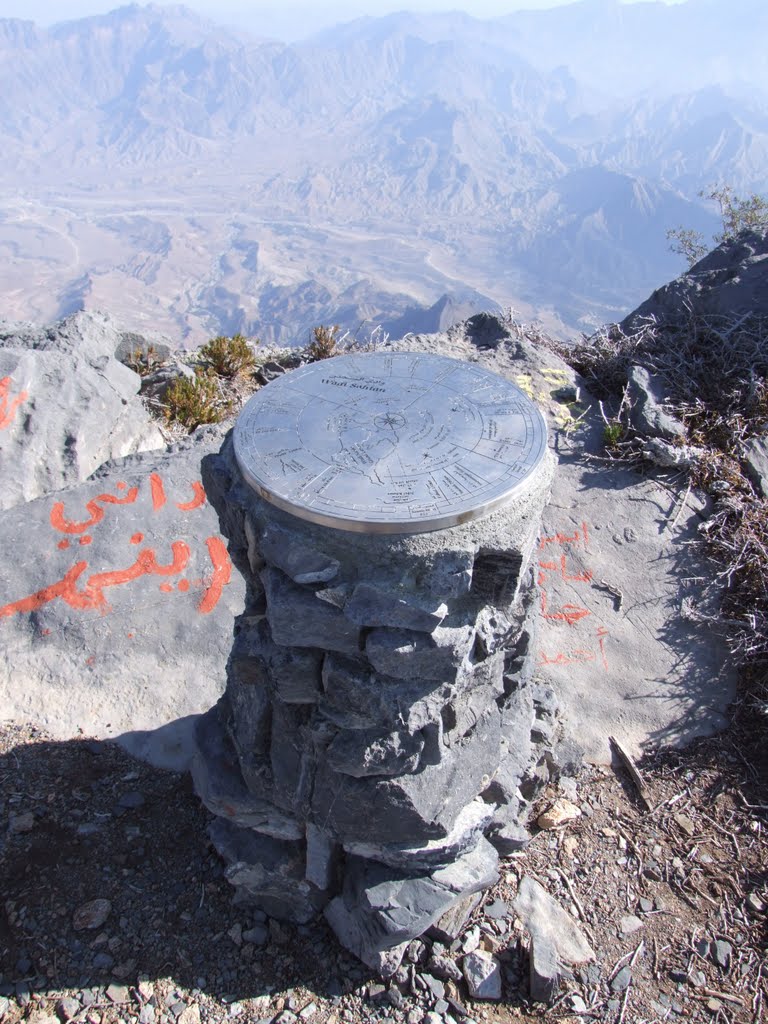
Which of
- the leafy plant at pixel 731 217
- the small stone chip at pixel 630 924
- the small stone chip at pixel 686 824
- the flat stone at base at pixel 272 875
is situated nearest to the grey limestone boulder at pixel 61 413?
the flat stone at base at pixel 272 875

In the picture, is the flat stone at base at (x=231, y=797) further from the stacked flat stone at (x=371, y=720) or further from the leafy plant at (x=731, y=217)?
the leafy plant at (x=731, y=217)

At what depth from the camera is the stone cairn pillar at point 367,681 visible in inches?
126

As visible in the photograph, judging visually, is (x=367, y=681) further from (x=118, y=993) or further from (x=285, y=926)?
(x=118, y=993)

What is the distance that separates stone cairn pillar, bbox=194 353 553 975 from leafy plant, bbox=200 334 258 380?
192 inches

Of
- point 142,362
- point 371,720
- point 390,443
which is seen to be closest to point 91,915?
point 371,720

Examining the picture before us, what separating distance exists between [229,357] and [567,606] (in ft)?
18.5

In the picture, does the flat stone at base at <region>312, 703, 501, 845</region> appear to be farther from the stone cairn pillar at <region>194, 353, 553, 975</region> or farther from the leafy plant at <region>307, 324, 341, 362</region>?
the leafy plant at <region>307, 324, 341, 362</region>

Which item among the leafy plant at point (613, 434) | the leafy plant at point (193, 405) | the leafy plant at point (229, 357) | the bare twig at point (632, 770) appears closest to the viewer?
the bare twig at point (632, 770)

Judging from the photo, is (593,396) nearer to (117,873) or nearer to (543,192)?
(117,873)

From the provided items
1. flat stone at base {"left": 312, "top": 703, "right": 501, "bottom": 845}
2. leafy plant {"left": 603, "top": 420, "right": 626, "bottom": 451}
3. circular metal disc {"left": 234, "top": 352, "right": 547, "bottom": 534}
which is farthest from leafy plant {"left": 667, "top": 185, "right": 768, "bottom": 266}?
flat stone at base {"left": 312, "top": 703, "right": 501, "bottom": 845}

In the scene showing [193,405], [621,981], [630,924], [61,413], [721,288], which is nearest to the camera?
[621,981]

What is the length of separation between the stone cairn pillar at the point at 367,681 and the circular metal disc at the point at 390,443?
2 centimetres

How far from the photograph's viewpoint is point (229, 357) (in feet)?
29.9

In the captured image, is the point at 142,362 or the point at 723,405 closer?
the point at 723,405
